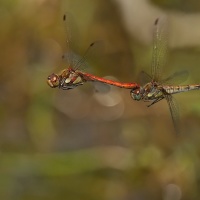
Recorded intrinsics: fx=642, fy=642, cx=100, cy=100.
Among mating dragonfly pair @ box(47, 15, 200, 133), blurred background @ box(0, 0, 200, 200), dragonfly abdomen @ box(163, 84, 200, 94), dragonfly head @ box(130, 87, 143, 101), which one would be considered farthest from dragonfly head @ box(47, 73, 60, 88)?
blurred background @ box(0, 0, 200, 200)

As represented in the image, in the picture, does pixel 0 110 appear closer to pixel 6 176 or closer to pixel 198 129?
pixel 6 176

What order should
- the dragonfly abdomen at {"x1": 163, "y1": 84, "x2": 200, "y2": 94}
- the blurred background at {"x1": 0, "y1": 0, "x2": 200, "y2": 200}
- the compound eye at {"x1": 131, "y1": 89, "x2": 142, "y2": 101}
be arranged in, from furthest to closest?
the blurred background at {"x1": 0, "y1": 0, "x2": 200, "y2": 200}, the dragonfly abdomen at {"x1": 163, "y1": 84, "x2": 200, "y2": 94}, the compound eye at {"x1": 131, "y1": 89, "x2": 142, "y2": 101}

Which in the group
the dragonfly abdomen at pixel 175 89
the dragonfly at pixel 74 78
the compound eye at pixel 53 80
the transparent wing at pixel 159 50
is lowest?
the compound eye at pixel 53 80

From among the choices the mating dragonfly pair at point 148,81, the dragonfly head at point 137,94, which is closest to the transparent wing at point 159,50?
the mating dragonfly pair at point 148,81

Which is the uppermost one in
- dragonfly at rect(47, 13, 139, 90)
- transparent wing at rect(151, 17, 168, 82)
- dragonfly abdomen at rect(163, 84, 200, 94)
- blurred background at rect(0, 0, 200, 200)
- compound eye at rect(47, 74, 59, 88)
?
blurred background at rect(0, 0, 200, 200)

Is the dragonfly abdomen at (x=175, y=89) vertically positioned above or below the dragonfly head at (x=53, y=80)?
above

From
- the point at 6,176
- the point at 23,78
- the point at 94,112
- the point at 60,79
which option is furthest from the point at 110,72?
the point at 60,79

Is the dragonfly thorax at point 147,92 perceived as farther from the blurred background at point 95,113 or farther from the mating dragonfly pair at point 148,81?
the blurred background at point 95,113

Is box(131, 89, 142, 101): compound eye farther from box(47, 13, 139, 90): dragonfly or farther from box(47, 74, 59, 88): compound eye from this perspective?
box(47, 74, 59, 88): compound eye

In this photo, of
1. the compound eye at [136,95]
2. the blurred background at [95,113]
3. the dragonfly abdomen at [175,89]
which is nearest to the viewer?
the compound eye at [136,95]
